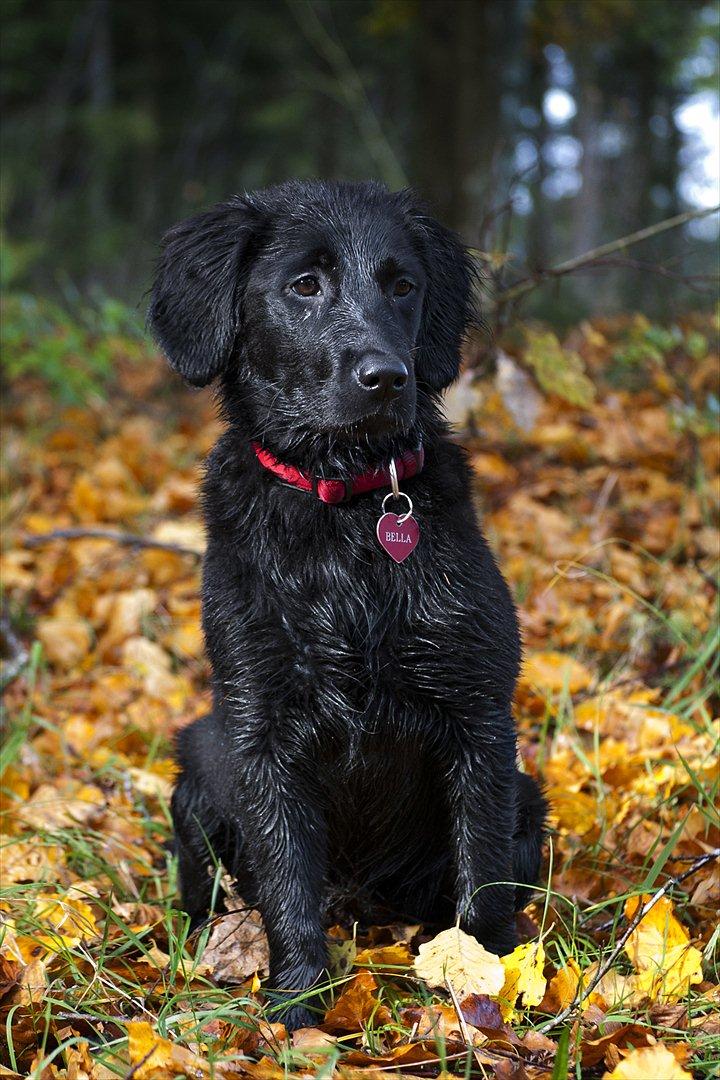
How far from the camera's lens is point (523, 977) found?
90.1 inches

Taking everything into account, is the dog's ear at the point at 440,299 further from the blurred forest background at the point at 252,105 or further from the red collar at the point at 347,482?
the blurred forest background at the point at 252,105

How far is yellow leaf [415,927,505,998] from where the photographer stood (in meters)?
2.26

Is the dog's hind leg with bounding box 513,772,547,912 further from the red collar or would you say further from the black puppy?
the red collar

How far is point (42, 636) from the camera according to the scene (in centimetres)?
480

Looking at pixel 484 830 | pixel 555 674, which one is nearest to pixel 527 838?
pixel 484 830

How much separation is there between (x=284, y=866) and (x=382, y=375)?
1137 mm

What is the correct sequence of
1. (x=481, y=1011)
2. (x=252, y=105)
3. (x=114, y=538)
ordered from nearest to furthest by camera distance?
(x=481, y=1011), (x=114, y=538), (x=252, y=105)

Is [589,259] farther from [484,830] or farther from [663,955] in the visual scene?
[663,955]

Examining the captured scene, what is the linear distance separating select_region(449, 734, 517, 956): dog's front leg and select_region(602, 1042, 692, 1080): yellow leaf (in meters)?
0.66

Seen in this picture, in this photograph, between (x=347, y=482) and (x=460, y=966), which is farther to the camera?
(x=347, y=482)

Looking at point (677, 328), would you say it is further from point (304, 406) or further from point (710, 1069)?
point (710, 1069)

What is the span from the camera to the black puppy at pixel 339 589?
8.12 feet

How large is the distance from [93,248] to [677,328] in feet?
45.4

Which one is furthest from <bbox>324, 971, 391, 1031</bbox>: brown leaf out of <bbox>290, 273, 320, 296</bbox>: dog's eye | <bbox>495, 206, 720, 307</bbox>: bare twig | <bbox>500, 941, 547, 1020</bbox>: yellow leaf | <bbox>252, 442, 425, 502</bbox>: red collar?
<bbox>495, 206, 720, 307</bbox>: bare twig
